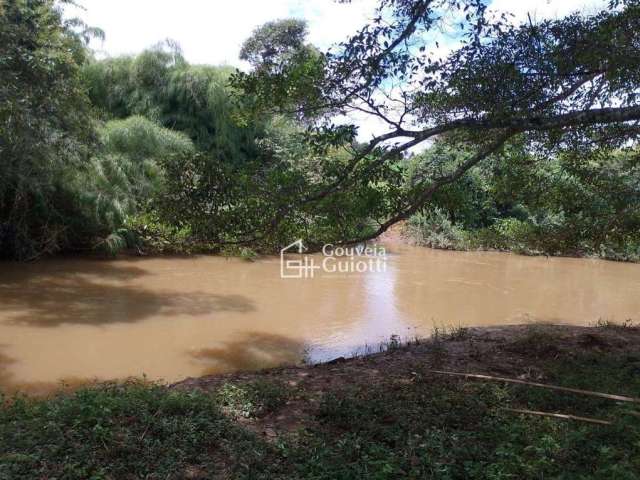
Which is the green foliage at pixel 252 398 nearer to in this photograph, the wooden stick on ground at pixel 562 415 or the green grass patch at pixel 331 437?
the green grass patch at pixel 331 437

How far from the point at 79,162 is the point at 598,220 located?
26.5ft

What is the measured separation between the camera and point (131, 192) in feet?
36.1

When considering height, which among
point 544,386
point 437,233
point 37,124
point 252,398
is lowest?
point 252,398

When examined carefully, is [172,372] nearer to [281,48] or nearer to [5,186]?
[5,186]

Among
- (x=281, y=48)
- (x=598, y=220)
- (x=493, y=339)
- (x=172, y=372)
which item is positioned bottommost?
(x=172, y=372)

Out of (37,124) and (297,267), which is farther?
(297,267)

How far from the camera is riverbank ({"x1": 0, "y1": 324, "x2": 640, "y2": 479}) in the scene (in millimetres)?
2580

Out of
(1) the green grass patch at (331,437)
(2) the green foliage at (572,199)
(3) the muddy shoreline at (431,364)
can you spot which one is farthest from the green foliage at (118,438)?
(2) the green foliage at (572,199)

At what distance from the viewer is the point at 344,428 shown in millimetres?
3199

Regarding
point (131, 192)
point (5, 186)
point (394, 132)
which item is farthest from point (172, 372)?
point (131, 192)

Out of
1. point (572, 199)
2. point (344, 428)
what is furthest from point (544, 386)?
point (572, 199)

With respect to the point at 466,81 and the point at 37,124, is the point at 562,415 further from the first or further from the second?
the point at 37,124

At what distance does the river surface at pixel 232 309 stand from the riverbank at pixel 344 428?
1764 mm

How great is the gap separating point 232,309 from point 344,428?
5.00 meters
